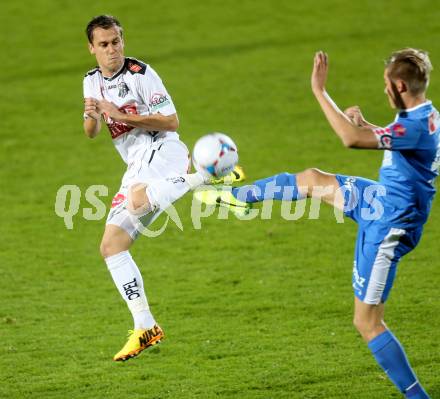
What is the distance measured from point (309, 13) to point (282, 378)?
15.7m

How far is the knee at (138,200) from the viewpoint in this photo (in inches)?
303

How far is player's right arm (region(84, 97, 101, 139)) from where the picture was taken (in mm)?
7500

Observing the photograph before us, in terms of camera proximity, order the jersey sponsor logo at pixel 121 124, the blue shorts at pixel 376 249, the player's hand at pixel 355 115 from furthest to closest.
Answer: the jersey sponsor logo at pixel 121 124 < the player's hand at pixel 355 115 < the blue shorts at pixel 376 249

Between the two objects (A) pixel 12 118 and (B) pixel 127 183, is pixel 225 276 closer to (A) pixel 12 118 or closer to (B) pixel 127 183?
(B) pixel 127 183

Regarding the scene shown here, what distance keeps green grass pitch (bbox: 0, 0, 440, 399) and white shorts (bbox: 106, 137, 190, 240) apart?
1.59 meters

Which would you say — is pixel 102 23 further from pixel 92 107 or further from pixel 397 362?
pixel 397 362

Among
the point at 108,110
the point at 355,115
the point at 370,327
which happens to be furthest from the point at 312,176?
the point at 108,110

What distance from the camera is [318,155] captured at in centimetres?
1558

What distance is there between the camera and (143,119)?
7.70m

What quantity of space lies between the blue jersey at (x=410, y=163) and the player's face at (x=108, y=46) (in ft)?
8.34

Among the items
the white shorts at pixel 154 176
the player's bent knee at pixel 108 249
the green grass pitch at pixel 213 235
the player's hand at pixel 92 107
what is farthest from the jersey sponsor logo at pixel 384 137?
the green grass pitch at pixel 213 235

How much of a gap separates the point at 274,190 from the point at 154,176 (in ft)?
3.61

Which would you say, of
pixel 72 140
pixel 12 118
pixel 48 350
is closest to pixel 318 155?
pixel 72 140

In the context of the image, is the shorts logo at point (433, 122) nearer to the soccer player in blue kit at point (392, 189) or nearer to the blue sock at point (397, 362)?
the soccer player in blue kit at point (392, 189)
